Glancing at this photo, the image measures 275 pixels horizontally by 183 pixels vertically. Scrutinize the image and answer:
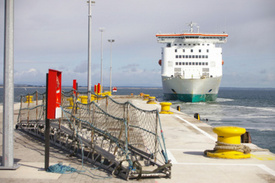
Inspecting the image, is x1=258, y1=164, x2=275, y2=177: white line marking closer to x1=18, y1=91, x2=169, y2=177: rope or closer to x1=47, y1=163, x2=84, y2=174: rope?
x1=18, y1=91, x2=169, y2=177: rope

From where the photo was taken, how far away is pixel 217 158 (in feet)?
28.9

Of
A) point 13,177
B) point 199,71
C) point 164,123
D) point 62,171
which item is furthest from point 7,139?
point 199,71

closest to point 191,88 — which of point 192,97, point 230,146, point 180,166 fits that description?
point 192,97

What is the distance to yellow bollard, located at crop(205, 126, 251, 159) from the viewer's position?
8.79 metres

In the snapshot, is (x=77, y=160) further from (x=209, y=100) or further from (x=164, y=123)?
(x=209, y=100)

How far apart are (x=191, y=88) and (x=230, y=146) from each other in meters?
44.1

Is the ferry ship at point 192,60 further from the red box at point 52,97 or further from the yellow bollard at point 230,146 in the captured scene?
the red box at point 52,97

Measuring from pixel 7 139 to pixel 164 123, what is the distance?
10295 millimetres

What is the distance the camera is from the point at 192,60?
57812 millimetres

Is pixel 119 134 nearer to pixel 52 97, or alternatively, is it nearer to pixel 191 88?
pixel 52 97

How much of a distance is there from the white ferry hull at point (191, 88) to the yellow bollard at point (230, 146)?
43196 mm

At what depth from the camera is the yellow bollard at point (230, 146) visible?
8789 mm

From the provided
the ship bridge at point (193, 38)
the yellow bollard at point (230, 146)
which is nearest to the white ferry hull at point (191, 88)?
the ship bridge at point (193, 38)

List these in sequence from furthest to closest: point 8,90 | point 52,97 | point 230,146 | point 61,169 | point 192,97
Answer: point 192,97, point 230,146, point 8,90, point 52,97, point 61,169
